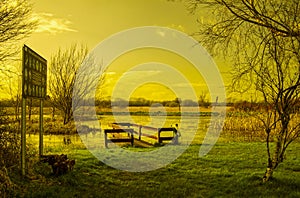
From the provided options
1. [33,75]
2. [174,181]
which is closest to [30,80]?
[33,75]

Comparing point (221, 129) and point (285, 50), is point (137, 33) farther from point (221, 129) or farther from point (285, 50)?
point (285, 50)

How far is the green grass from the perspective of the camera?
7.31 m

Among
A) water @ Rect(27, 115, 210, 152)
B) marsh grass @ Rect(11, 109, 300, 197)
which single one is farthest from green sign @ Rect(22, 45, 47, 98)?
A: water @ Rect(27, 115, 210, 152)

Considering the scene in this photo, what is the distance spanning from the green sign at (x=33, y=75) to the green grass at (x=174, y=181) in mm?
1974

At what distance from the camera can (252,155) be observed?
12.4 m

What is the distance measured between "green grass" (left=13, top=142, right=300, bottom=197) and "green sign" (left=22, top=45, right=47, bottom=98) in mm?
1974

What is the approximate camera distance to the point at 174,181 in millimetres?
8484

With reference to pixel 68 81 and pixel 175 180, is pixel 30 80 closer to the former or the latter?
pixel 175 180

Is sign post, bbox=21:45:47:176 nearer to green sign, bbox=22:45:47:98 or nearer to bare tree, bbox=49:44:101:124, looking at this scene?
green sign, bbox=22:45:47:98

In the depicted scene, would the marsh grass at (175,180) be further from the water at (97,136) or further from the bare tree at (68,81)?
the bare tree at (68,81)

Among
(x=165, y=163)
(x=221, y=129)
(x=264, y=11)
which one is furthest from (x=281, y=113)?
(x=221, y=129)

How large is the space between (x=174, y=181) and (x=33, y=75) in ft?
14.9

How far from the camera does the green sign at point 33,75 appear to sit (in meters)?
8.36

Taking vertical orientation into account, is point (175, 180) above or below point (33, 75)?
below
